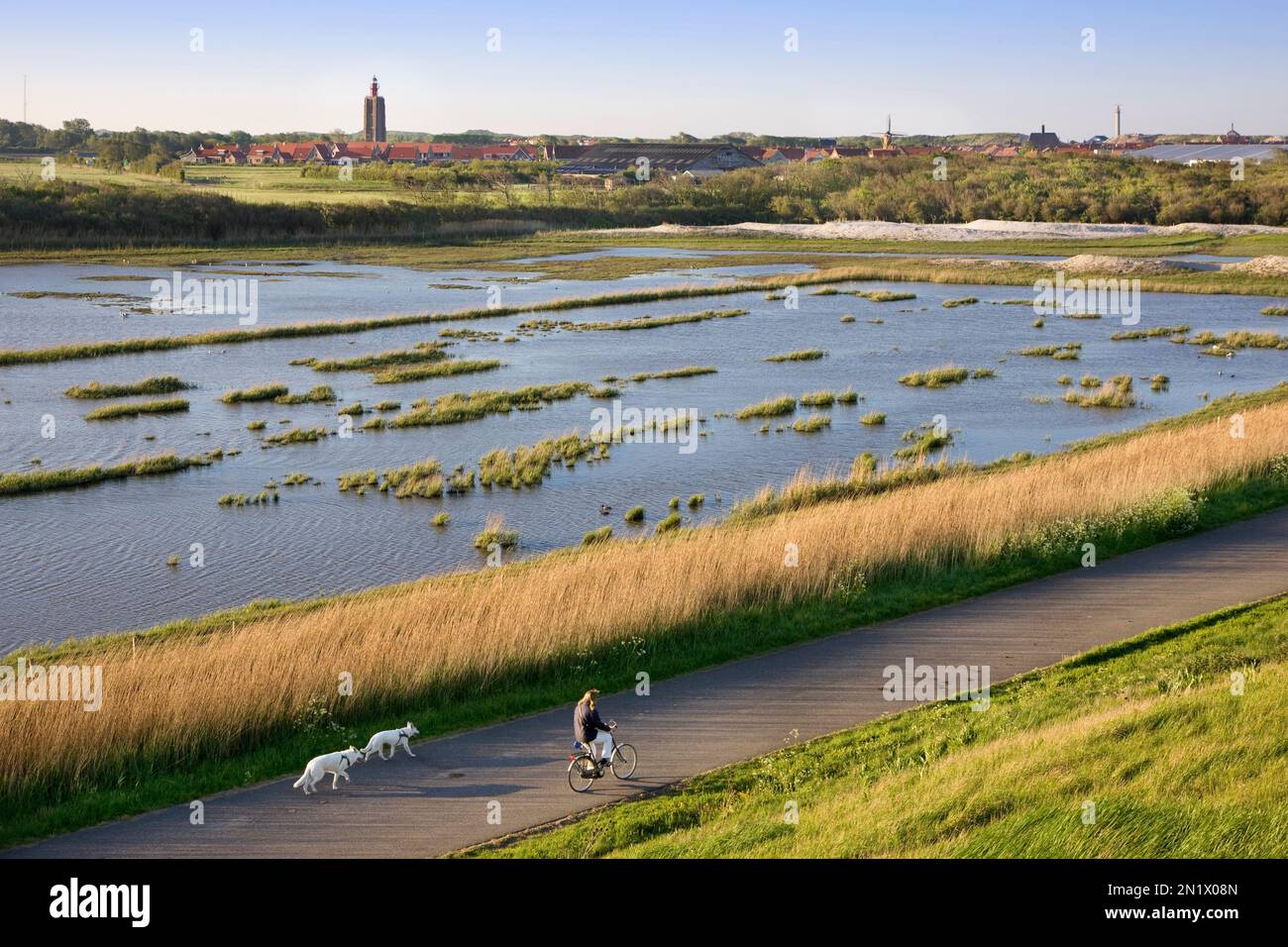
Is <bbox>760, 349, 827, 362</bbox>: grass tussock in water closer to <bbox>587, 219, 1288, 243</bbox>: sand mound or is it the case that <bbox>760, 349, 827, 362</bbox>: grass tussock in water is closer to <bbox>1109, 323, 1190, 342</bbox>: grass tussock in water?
<bbox>1109, 323, 1190, 342</bbox>: grass tussock in water

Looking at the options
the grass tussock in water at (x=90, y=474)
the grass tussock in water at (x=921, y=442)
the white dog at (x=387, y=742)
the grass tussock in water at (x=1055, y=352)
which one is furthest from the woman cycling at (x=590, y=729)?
the grass tussock in water at (x=1055, y=352)

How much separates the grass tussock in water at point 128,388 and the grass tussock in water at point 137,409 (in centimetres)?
195

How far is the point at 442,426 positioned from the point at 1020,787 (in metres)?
31.9

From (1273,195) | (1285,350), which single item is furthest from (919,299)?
(1273,195)

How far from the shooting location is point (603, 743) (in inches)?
502

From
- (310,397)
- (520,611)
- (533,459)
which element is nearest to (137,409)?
(310,397)

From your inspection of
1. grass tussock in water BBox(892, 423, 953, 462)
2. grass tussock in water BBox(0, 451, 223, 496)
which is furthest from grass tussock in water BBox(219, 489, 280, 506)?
grass tussock in water BBox(892, 423, 953, 462)

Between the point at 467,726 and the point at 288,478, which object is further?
the point at 288,478

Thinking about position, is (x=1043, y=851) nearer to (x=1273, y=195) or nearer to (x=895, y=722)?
(x=895, y=722)

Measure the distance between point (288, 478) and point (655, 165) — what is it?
491 ft

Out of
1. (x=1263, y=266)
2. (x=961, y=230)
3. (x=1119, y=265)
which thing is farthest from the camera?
(x=961, y=230)

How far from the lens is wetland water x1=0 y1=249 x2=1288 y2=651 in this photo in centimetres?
2636

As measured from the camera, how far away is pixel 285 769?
13359 mm

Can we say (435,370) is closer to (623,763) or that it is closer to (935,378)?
(935,378)
